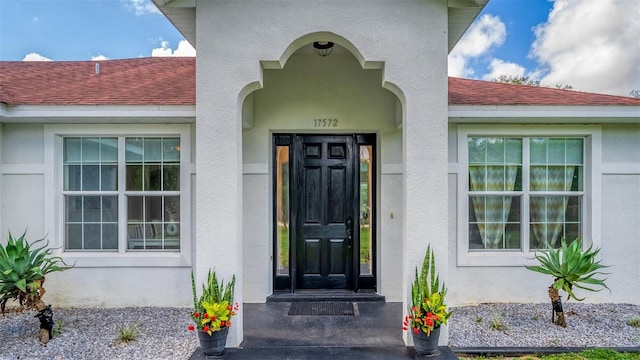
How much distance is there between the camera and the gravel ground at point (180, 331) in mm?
3732

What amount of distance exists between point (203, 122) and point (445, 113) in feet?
9.00

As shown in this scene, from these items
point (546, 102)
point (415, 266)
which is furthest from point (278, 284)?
point (546, 102)

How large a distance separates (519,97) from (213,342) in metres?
5.62

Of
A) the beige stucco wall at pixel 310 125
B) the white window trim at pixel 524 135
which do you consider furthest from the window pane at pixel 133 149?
the white window trim at pixel 524 135

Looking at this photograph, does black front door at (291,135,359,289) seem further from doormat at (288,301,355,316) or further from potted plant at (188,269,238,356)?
potted plant at (188,269,238,356)

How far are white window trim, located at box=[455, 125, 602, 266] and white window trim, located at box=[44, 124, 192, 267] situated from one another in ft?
14.1

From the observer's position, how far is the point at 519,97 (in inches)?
208

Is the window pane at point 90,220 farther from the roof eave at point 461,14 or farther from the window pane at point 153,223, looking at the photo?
the roof eave at point 461,14

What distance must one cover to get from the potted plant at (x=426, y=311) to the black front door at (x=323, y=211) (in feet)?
6.68

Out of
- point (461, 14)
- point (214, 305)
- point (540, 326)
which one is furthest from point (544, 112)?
point (214, 305)

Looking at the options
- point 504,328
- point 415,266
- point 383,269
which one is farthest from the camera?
point 383,269

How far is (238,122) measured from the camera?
3789 mm

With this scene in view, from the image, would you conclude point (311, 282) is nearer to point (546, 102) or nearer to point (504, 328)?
point (504, 328)

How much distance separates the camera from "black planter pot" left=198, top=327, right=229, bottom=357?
342 cm
